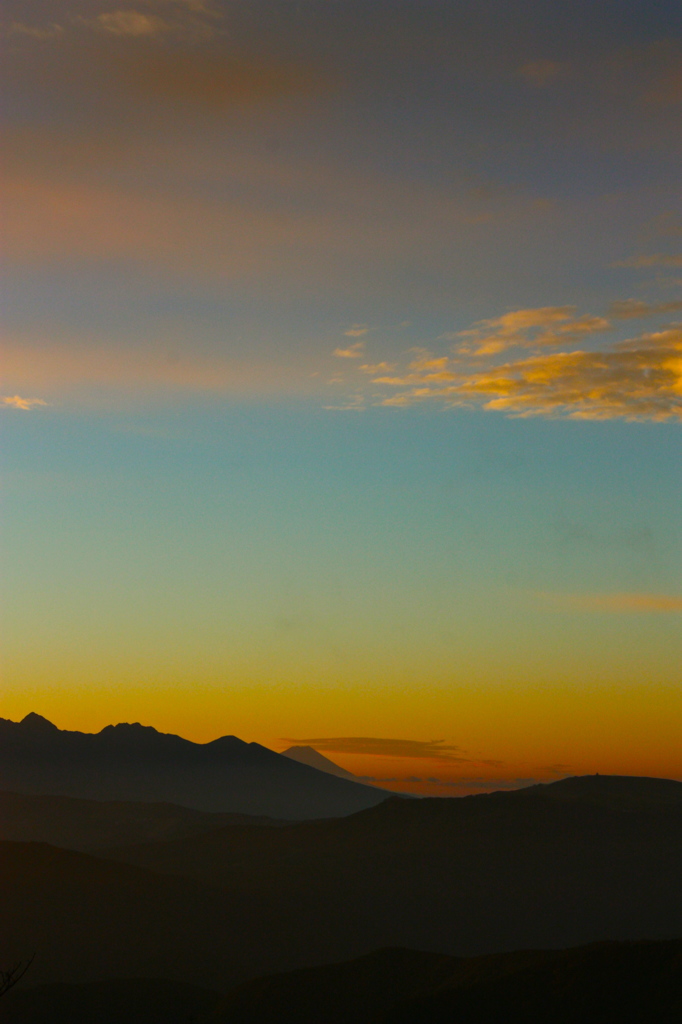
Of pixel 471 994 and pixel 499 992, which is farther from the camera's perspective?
pixel 471 994

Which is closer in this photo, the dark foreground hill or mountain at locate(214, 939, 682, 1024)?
mountain at locate(214, 939, 682, 1024)

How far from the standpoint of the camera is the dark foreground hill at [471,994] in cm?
14738

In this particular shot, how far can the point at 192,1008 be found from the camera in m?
200

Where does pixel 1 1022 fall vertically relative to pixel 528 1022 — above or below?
below

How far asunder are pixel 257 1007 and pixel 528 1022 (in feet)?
204

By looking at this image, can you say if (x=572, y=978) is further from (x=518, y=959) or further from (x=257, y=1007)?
(x=257, y=1007)

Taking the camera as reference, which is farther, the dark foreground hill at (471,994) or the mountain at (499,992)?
the dark foreground hill at (471,994)

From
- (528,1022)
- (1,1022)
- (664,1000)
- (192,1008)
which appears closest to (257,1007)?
(192,1008)

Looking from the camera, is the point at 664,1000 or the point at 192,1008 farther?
the point at 192,1008

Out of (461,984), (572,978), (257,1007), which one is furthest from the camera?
(257,1007)

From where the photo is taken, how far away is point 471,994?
523 feet

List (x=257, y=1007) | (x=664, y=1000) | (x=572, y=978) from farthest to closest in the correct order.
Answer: (x=257, y=1007) → (x=572, y=978) → (x=664, y=1000)

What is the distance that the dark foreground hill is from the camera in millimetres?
147375

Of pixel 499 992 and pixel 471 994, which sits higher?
pixel 499 992
